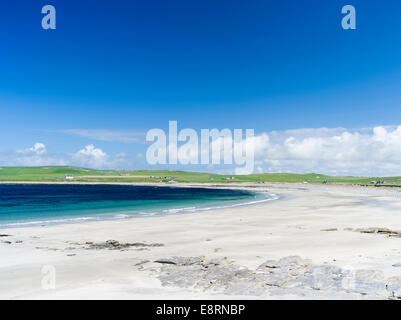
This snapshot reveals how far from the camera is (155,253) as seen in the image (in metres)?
21.0

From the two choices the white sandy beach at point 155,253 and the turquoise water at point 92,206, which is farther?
the turquoise water at point 92,206

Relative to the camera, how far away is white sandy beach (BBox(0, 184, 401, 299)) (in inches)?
523

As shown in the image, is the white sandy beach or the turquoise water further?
the turquoise water

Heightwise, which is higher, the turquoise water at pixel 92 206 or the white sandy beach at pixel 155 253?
the white sandy beach at pixel 155 253

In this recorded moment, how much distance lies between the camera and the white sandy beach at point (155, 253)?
13273 mm

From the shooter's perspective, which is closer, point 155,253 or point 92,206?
point 155,253

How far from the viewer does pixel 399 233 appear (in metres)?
25.7

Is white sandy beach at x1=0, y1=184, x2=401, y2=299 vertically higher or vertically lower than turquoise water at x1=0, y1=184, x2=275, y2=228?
higher
